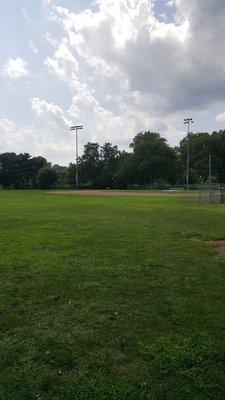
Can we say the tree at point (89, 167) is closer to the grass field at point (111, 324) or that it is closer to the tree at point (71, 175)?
the tree at point (71, 175)

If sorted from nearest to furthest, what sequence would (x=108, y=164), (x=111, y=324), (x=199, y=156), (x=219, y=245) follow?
(x=111, y=324) → (x=219, y=245) → (x=199, y=156) → (x=108, y=164)

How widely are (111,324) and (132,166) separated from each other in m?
110

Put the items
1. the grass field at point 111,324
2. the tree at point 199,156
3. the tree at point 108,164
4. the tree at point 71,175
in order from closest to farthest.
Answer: the grass field at point 111,324 < the tree at point 199,156 < the tree at point 108,164 < the tree at point 71,175

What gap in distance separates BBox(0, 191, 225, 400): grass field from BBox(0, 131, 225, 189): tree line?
99444 millimetres

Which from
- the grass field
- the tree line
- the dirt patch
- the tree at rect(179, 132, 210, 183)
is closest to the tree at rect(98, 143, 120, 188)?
the tree line

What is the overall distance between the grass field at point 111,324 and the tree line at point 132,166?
9944cm

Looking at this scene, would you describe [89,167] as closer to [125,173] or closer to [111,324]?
[125,173]

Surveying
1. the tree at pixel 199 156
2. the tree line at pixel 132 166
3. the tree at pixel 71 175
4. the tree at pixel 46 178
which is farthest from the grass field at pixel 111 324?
the tree at pixel 71 175

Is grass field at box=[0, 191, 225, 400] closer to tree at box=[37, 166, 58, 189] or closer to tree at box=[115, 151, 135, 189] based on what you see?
tree at box=[37, 166, 58, 189]

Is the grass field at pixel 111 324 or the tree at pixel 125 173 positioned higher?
the tree at pixel 125 173

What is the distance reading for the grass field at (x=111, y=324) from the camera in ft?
13.4

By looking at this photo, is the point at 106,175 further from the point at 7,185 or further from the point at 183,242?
the point at 183,242

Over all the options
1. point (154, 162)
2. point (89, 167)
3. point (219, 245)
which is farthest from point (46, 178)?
point (219, 245)

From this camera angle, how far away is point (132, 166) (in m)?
115
